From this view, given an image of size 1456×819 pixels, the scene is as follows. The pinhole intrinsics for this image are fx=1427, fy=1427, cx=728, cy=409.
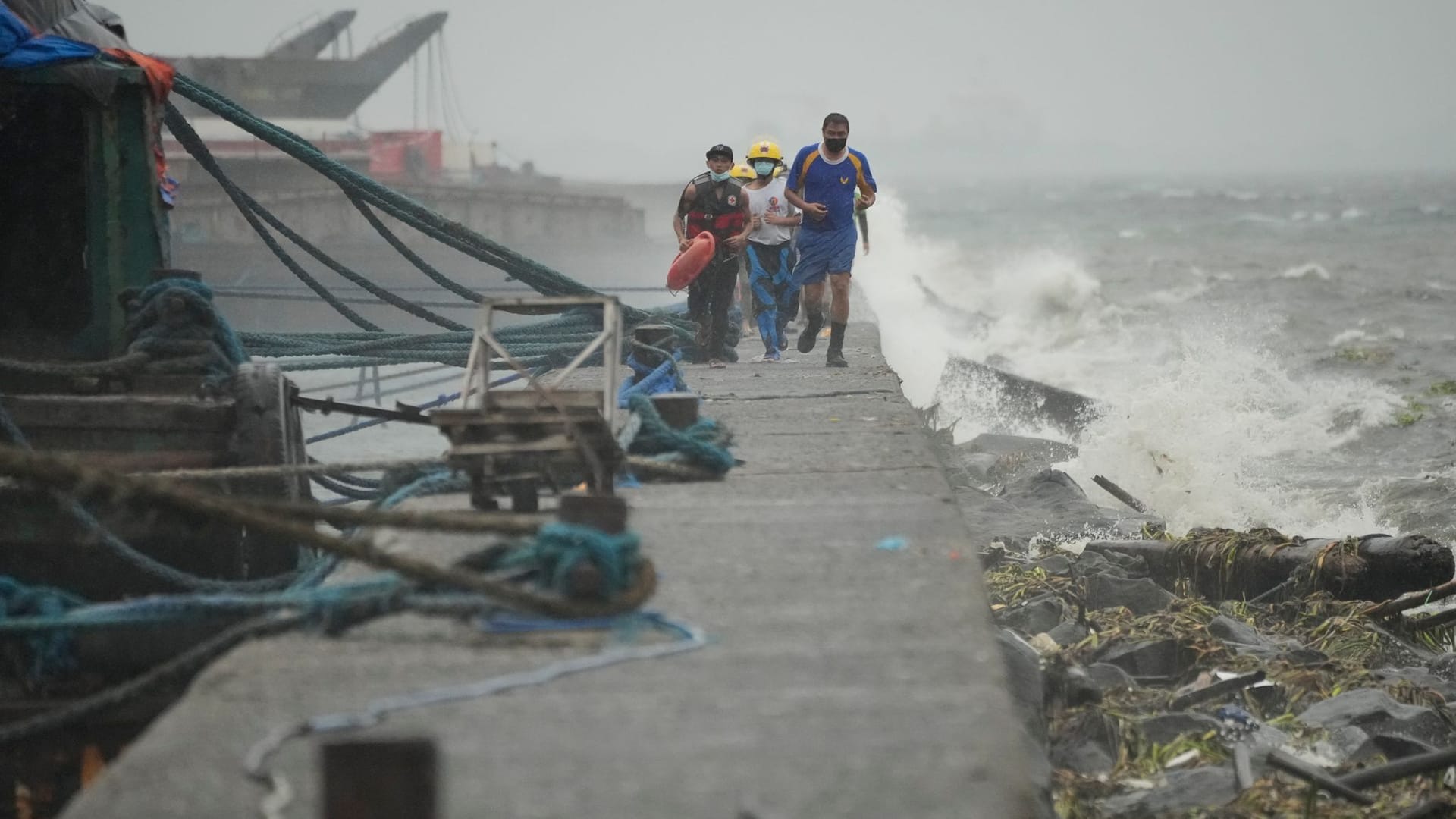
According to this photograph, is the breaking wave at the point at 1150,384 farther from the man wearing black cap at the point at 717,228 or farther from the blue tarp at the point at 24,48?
the blue tarp at the point at 24,48

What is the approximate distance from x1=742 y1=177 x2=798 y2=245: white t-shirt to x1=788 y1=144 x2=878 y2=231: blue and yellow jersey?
43.7 inches

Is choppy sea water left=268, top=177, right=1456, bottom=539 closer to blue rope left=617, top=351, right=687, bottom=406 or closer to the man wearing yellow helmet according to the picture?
the man wearing yellow helmet

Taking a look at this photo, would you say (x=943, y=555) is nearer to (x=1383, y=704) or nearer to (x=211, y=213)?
(x=1383, y=704)

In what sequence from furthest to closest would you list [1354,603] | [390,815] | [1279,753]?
[1354,603], [1279,753], [390,815]

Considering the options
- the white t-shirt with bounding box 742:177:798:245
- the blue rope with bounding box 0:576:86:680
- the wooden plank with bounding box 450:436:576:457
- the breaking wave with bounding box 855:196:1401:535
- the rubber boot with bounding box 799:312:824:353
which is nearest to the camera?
the blue rope with bounding box 0:576:86:680

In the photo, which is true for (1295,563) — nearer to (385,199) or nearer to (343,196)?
(385,199)

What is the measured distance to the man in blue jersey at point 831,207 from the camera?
9.98 m

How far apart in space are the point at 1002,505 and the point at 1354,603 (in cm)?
369

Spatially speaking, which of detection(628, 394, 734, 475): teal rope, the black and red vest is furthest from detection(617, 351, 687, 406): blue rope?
the black and red vest

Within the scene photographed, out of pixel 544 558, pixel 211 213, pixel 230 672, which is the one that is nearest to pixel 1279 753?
pixel 544 558

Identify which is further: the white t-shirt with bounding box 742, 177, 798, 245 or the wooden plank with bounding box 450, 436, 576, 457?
the white t-shirt with bounding box 742, 177, 798, 245

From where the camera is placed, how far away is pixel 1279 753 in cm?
455

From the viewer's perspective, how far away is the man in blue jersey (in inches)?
393

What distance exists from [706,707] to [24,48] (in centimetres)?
485
